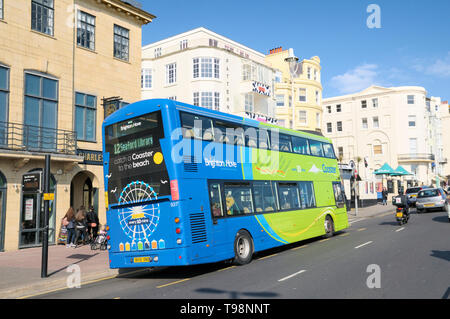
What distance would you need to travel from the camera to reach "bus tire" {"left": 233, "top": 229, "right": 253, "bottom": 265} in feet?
36.2

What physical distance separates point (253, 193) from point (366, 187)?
1236 inches

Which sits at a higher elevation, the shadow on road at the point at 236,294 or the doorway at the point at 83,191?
the doorway at the point at 83,191

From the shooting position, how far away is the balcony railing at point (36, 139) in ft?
52.4

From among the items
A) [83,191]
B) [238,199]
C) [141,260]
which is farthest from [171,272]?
[83,191]

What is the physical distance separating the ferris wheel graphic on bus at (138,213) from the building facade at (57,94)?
232 inches

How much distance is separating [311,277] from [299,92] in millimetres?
41108

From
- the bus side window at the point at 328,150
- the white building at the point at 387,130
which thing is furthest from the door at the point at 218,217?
the white building at the point at 387,130

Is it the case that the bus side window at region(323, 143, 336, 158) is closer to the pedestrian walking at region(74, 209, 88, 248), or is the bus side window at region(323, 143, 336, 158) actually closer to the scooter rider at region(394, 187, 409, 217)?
the scooter rider at region(394, 187, 409, 217)

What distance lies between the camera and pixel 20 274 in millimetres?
10688

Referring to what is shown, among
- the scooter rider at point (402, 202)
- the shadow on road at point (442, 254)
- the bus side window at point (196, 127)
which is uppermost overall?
the bus side window at point (196, 127)

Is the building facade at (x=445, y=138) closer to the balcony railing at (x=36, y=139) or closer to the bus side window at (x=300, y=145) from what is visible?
the bus side window at (x=300, y=145)

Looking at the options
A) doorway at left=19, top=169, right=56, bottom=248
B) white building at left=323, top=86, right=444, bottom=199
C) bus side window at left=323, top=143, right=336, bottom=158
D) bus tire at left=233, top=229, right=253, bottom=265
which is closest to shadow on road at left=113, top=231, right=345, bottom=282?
bus tire at left=233, top=229, right=253, bottom=265
